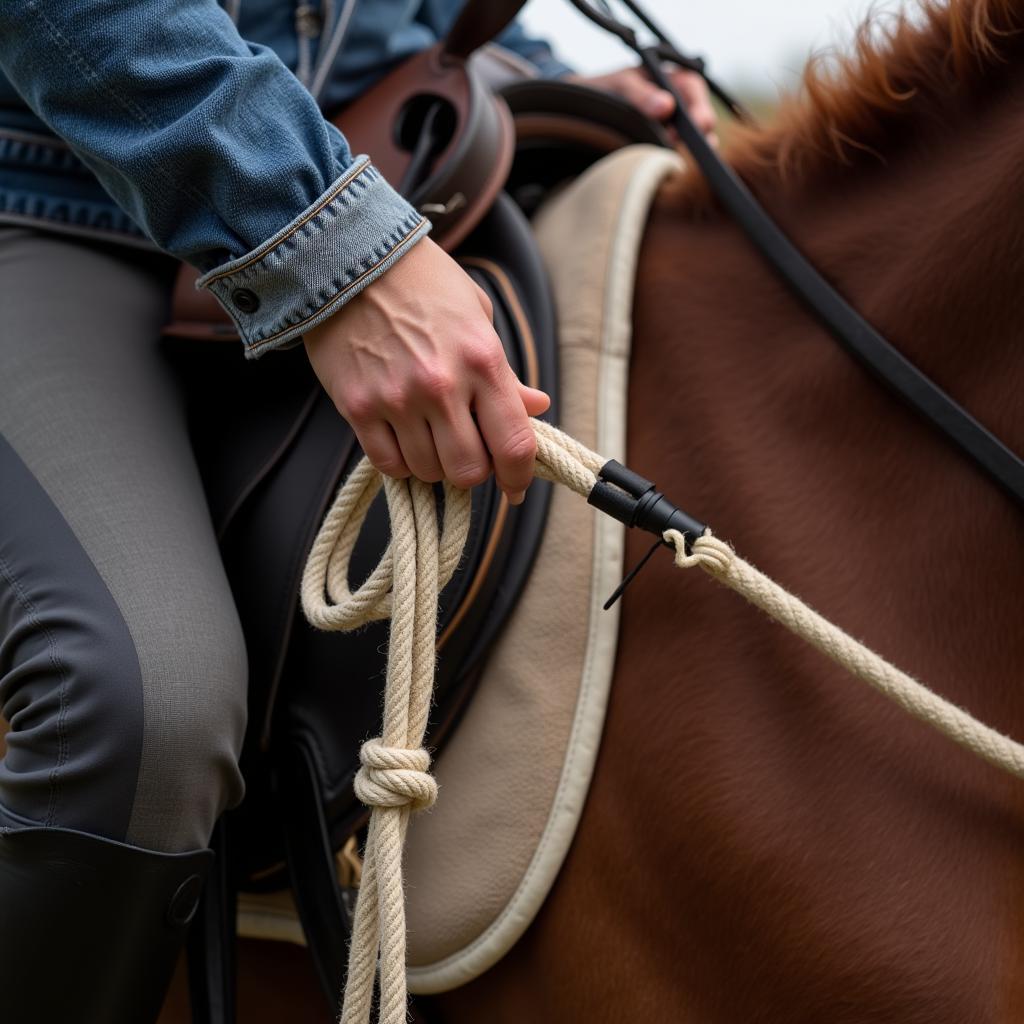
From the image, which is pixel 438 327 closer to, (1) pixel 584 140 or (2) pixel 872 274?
(2) pixel 872 274

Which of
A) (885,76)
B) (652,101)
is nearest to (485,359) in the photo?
(885,76)

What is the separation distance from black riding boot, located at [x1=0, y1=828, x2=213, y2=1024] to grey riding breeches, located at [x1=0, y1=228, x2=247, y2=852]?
0.02m

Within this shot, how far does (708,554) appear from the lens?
920 millimetres

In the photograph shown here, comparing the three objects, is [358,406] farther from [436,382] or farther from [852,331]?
[852,331]

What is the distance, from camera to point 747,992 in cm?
98

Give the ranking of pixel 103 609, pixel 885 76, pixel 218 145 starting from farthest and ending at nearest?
pixel 885 76, pixel 103 609, pixel 218 145

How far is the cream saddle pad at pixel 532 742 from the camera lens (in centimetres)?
106

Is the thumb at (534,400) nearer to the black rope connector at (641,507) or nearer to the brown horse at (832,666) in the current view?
the black rope connector at (641,507)

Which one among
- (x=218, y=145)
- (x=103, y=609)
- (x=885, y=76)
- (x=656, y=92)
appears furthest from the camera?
(x=656, y=92)

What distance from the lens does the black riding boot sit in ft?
3.24

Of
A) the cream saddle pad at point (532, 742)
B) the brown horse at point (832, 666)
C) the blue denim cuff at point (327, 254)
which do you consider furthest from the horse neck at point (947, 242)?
the blue denim cuff at point (327, 254)

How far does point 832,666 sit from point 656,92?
Result: 0.96m

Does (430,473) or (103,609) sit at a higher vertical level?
(430,473)

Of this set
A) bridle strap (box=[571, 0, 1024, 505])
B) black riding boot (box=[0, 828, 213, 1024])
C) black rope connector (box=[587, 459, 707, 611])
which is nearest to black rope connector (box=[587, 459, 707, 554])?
black rope connector (box=[587, 459, 707, 611])
